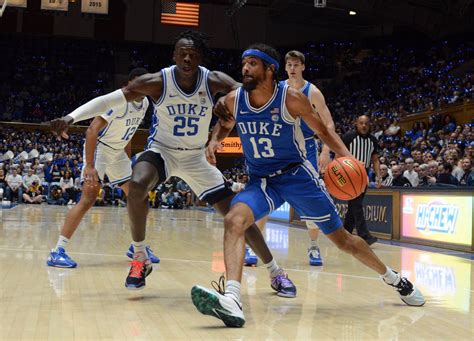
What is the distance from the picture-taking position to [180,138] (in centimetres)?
436

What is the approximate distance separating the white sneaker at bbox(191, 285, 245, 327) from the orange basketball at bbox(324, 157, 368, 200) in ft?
3.78

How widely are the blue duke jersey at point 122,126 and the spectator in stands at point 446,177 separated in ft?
19.2

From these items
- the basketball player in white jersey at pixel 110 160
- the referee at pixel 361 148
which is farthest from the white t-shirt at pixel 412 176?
the basketball player in white jersey at pixel 110 160

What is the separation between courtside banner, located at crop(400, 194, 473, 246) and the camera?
8.09 metres

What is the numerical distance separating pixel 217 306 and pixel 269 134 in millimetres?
1176

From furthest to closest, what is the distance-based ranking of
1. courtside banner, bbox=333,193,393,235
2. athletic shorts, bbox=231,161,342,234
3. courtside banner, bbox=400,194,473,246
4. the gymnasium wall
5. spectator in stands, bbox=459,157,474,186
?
1. the gymnasium wall
2. courtside banner, bbox=333,193,393,235
3. spectator in stands, bbox=459,157,474,186
4. courtside banner, bbox=400,194,473,246
5. athletic shorts, bbox=231,161,342,234

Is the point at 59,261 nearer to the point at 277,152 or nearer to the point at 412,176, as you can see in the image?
the point at 277,152

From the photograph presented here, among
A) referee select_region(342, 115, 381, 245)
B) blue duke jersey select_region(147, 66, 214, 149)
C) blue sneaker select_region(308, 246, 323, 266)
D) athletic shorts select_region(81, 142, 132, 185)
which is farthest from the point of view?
referee select_region(342, 115, 381, 245)

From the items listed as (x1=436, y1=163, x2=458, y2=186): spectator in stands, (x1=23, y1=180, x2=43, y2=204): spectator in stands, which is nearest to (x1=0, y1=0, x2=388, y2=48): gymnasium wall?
(x1=23, y1=180, x2=43, y2=204): spectator in stands

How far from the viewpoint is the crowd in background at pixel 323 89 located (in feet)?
47.2

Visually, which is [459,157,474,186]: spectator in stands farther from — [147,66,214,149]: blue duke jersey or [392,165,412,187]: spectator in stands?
[147,66,214,149]: blue duke jersey

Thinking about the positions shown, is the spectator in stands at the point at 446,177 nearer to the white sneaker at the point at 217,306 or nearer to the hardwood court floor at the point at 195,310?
the hardwood court floor at the point at 195,310

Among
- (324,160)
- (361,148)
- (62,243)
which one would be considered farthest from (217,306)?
(361,148)

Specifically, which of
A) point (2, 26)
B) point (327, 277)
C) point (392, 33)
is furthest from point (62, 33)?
point (327, 277)
